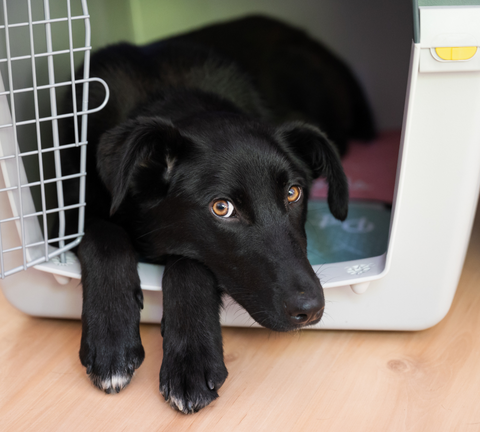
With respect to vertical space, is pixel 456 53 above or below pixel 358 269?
A: above

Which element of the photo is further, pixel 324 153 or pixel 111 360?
pixel 324 153

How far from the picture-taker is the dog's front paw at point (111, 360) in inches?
47.2

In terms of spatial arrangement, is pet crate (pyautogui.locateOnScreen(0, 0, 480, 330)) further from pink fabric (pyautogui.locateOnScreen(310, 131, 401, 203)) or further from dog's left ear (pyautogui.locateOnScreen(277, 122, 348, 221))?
pink fabric (pyautogui.locateOnScreen(310, 131, 401, 203))

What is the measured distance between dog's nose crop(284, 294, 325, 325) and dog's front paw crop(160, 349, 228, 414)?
22 centimetres

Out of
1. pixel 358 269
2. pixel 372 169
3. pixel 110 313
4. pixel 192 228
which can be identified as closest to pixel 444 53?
pixel 358 269

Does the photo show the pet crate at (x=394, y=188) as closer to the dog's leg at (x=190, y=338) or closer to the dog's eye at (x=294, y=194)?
the dog's leg at (x=190, y=338)

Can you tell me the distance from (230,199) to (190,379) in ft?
1.37

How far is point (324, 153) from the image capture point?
141 cm

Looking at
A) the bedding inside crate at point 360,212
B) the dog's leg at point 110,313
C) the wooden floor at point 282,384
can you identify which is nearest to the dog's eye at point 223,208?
the dog's leg at point 110,313

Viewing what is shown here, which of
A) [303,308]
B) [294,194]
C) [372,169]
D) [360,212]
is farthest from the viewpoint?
[372,169]

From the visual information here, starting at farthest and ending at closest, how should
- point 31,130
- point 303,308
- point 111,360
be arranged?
point 31,130, point 111,360, point 303,308

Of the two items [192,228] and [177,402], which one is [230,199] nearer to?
[192,228]

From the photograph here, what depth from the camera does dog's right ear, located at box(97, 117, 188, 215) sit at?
3.83 ft

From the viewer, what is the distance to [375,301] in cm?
139
